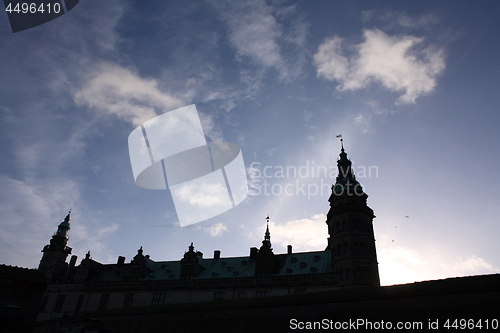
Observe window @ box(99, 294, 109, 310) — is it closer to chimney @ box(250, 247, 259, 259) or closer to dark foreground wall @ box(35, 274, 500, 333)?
dark foreground wall @ box(35, 274, 500, 333)

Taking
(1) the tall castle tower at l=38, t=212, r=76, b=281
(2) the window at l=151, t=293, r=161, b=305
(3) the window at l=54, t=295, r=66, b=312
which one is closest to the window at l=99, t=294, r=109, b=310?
(3) the window at l=54, t=295, r=66, b=312

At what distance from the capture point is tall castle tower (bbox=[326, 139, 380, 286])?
46.6 meters

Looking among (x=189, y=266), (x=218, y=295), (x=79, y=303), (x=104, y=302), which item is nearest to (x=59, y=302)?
(x=79, y=303)

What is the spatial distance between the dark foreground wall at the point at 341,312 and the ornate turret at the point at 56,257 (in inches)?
1352

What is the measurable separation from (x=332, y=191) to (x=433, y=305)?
29116 millimetres

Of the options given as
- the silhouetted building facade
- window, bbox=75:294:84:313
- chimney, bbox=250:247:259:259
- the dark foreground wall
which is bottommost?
the dark foreground wall

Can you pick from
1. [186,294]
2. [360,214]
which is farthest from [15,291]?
[360,214]

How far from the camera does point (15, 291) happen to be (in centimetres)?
3016

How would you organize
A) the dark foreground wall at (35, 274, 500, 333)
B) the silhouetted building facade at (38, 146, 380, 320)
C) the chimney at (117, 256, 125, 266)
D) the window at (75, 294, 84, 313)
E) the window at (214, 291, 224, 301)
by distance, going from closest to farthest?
the dark foreground wall at (35, 274, 500, 333), the silhouetted building facade at (38, 146, 380, 320), the window at (214, 291, 224, 301), the window at (75, 294, 84, 313), the chimney at (117, 256, 125, 266)

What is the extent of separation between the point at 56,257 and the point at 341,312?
68.0 m

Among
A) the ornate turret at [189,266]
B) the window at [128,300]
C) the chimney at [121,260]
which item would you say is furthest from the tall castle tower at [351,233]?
the chimney at [121,260]

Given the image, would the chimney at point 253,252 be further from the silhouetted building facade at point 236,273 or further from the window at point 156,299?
the window at point 156,299

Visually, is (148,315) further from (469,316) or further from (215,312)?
(469,316)

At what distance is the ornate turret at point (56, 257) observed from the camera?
7274cm
